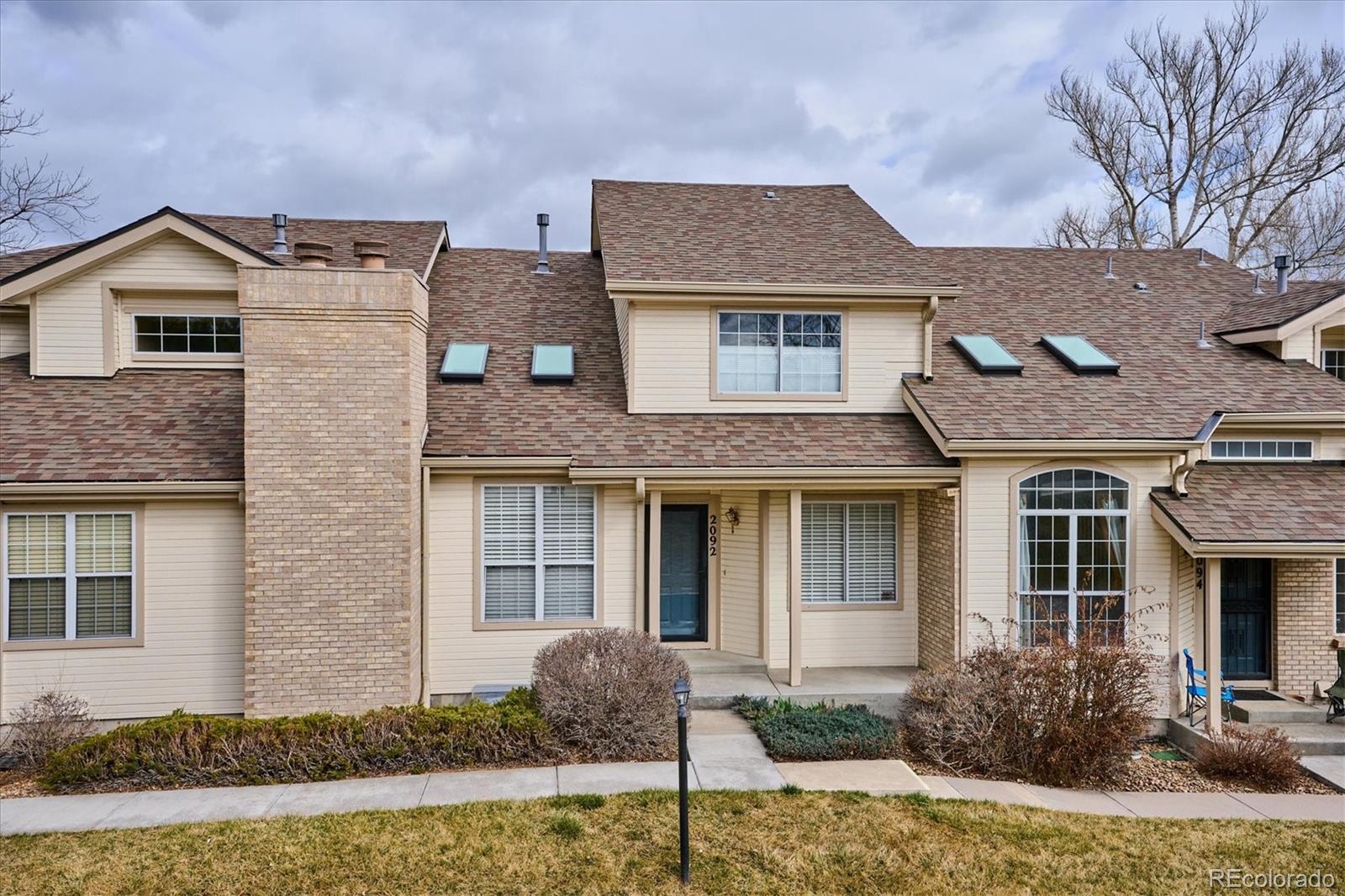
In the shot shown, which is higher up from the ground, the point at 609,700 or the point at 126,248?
the point at 126,248

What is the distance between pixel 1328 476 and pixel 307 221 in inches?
662

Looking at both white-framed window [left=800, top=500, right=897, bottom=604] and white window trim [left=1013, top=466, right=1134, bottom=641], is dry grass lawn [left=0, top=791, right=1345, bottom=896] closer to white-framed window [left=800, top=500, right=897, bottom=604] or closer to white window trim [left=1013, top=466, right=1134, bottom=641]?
white window trim [left=1013, top=466, right=1134, bottom=641]

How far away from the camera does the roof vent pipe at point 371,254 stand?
31.7 ft

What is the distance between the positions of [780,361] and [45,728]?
9742 mm

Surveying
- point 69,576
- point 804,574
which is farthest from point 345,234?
point 804,574

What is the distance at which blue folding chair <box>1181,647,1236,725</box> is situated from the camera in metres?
10.2

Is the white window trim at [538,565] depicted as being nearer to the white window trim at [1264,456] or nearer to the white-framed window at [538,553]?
the white-framed window at [538,553]

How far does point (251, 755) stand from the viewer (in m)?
7.61

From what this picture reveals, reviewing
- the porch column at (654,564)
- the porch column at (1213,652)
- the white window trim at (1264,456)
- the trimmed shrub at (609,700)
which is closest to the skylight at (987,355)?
the white window trim at (1264,456)

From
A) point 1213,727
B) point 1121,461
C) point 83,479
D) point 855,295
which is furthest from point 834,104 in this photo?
point 83,479

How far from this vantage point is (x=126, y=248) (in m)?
11.0

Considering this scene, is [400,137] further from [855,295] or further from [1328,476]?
[1328,476]

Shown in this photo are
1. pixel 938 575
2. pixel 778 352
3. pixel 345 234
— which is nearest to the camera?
pixel 938 575

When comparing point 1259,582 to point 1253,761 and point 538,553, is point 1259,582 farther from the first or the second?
point 538,553
